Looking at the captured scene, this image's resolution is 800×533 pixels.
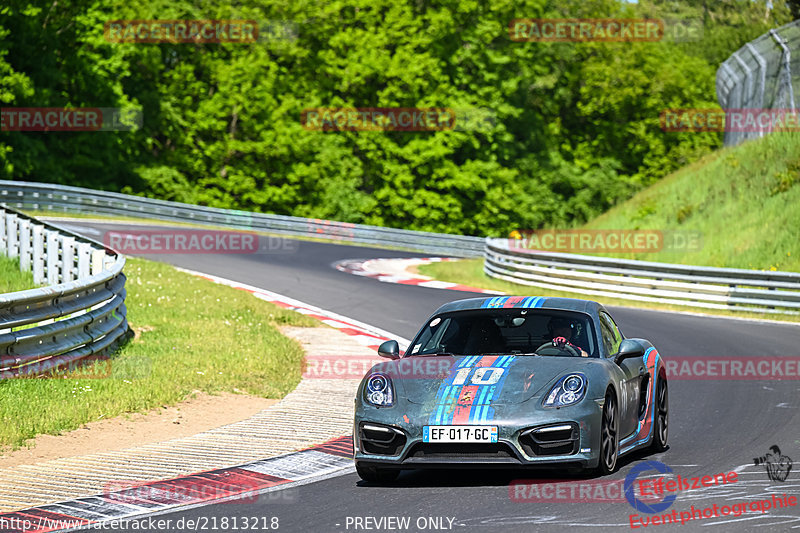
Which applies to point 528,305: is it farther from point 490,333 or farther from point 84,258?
point 84,258

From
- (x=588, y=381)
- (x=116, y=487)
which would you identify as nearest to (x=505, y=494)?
(x=588, y=381)

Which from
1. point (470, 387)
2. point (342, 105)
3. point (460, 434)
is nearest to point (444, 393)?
point (470, 387)

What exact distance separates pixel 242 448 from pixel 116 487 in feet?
5.14

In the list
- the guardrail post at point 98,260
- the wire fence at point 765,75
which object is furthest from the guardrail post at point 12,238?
Result: the wire fence at point 765,75

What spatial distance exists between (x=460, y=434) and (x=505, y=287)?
1886cm

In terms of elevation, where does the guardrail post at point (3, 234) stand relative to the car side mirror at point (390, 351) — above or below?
below

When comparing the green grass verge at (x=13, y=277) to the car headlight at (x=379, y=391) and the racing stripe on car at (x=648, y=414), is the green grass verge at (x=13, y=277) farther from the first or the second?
the racing stripe on car at (x=648, y=414)

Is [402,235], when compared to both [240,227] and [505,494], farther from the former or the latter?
[505,494]

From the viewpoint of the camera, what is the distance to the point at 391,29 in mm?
54500

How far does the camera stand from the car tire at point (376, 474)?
25.2 feet

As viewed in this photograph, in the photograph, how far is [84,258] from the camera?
54.9 feet

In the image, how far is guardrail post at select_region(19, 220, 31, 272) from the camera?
61.7 ft

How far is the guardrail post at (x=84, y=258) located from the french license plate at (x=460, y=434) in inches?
412

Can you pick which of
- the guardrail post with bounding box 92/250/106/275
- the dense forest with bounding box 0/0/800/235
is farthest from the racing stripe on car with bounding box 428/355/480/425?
the dense forest with bounding box 0/0/800/235
